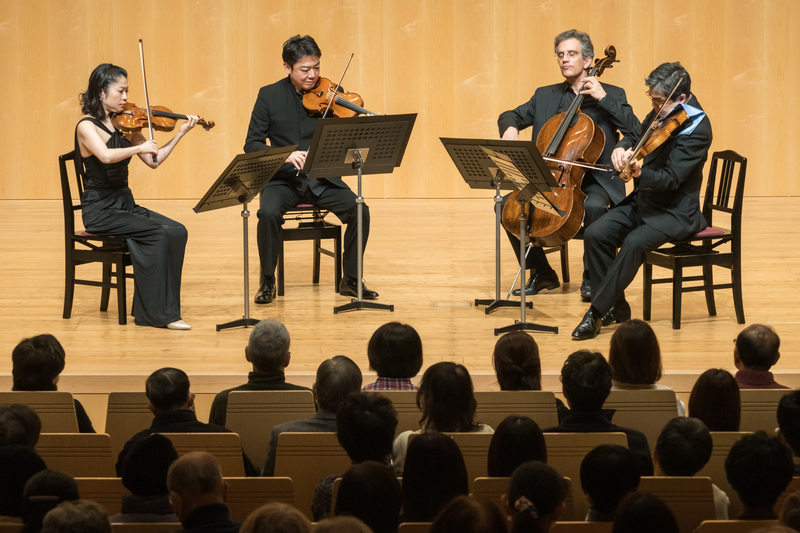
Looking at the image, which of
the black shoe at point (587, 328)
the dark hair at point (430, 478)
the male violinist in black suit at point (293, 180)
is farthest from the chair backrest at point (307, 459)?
the male violinist in black suit at point (293, 180)

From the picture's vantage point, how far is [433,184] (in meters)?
9.00

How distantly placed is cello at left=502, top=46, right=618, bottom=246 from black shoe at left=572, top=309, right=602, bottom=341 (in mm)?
492

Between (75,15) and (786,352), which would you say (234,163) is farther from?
(75,15)

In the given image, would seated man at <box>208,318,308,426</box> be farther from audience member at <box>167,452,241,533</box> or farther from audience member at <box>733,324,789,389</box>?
audience member at <box>733,324,789,389</box>

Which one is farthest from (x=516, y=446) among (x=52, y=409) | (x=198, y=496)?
(x=52, y=409)

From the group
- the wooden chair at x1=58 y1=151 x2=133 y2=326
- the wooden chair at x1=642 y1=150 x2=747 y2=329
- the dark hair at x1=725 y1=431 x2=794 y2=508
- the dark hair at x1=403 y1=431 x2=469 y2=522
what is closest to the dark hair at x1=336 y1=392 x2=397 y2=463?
the dark hair at x1=403 y1=431 x2=469 y2=522

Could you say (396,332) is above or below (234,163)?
below

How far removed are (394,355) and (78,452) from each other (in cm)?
99

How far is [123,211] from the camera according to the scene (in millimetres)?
4629

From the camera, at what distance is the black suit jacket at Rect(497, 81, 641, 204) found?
16.5 feet

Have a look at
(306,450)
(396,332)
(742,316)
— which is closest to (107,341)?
(396,332)

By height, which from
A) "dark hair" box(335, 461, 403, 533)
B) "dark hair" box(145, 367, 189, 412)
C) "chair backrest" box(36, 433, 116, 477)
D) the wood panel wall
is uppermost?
the wood panel wall

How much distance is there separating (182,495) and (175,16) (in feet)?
24.7

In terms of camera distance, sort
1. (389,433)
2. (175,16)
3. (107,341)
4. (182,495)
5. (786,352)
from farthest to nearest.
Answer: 1. (175,16)
2. (107,341)
3. (786,352)
4. (389,433)
5. (182,495)
